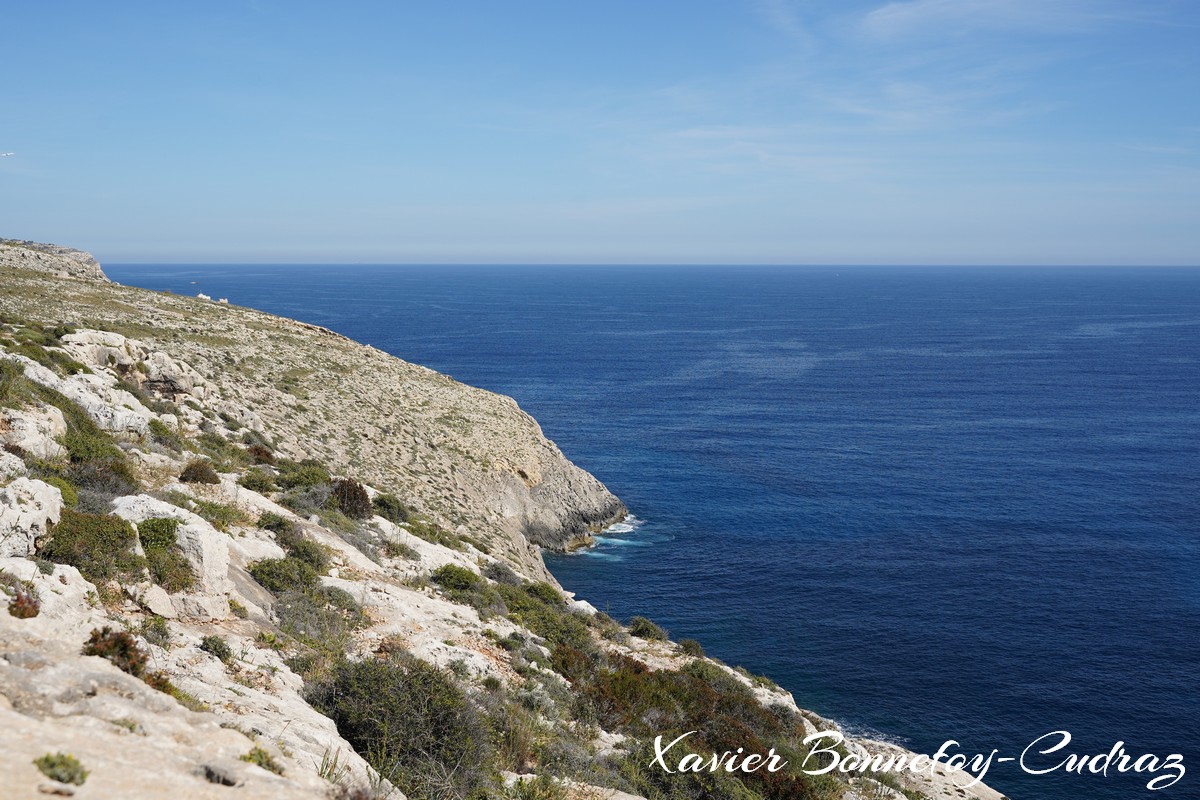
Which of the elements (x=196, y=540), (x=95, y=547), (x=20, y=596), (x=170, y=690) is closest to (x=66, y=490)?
(x=95, y=547)

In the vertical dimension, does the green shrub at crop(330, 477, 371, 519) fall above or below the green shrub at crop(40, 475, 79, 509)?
below

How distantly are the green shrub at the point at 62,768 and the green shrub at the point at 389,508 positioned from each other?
78.6 ft

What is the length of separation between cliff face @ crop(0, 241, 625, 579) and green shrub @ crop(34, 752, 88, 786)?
120 feet

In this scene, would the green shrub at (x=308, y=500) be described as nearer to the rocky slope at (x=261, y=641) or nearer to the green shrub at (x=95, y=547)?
the rocky slope at (x=261, y=641)

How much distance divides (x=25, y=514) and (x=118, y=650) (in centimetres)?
578

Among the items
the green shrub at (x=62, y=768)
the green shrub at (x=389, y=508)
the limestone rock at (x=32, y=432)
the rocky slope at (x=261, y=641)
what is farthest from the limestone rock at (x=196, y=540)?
the green shrub at (x=389, y=508)

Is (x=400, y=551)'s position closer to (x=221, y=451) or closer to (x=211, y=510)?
(x=211, y=510)

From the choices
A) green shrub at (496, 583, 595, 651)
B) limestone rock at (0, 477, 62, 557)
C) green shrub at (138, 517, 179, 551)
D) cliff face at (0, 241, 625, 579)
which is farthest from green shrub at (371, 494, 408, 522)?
limestone rock at (0, 477, 62, 557)

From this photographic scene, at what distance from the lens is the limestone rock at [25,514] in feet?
49.2

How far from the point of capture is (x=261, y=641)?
53.5 feet

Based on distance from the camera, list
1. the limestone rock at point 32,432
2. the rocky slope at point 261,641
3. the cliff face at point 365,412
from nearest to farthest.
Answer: the rocky slope at point 261,641, the limestone rock at point 32,432, the cliff face at point 365,412

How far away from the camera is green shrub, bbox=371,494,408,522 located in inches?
1286

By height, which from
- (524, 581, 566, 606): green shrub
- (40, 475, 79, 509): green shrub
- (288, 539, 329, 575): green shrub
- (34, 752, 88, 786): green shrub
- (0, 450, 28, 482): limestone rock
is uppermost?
(0, 450, 28, 482): limestone rock
